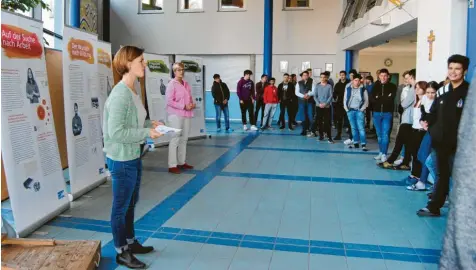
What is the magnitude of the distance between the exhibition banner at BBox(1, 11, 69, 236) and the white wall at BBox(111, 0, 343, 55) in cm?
1136

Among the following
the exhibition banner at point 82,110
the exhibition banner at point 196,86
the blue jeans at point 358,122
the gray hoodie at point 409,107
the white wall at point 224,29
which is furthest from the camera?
the white wall at point 224,29

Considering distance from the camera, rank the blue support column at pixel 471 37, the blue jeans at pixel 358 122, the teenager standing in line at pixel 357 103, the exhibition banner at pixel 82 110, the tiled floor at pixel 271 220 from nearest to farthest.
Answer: the tiled floor at pixel 271 220 → the exhibition banner at pixel 82 110 → the blue support column at pixel 471 37 → the teenager standing in line at pixel 357 103 → the blue jeans at pixel 358 122

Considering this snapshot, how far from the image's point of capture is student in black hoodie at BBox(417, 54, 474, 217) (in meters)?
3.60

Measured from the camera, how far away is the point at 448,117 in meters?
3.64

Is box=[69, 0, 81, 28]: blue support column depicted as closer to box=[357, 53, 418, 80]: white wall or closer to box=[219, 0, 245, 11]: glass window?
box=[219, 0, 245, 11]: glass window

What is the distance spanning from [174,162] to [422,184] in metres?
3.34

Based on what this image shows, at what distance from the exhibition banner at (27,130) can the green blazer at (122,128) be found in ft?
3.56

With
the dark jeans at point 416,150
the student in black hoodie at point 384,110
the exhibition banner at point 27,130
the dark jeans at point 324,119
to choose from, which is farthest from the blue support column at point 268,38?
the exhibition banner at point 27,130

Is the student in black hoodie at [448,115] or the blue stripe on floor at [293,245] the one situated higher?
the student in black hoodie at [448,115]

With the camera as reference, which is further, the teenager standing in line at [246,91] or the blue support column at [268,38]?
the blue support column at [268,38]

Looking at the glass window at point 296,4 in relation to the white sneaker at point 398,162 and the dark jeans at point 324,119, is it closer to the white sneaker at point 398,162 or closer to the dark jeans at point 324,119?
the dark jeans at point 324,119

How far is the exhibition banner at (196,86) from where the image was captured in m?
9.27

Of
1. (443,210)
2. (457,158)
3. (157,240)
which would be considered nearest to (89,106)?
(157,240)

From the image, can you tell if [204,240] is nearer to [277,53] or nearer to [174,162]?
[174,162]
